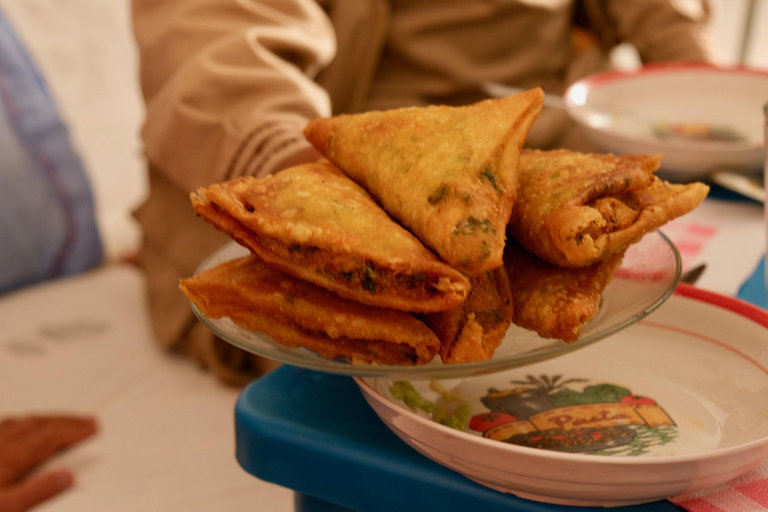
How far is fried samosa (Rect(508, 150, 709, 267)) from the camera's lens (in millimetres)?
356

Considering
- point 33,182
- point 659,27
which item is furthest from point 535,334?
point 659,27

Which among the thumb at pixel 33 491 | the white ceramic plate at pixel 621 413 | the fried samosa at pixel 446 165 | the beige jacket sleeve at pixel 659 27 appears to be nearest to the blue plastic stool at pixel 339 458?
the white ceramic plate at pixel 621 413

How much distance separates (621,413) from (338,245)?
0.20m

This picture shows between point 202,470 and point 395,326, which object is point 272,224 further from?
point 202,470

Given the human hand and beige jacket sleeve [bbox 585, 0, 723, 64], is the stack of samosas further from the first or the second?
beige jacket sleeve [bbox 585, 0, 723, 64]

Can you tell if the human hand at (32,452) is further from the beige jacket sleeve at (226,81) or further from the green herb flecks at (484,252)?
the green herb flecks at (484,252)

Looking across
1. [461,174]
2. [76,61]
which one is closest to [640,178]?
[461,174]

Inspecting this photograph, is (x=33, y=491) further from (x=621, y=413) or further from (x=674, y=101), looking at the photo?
(x=674, y=101)

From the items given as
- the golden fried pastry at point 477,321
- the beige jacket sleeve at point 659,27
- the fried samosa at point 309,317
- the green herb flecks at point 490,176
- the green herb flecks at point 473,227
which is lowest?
the fried samosa at point 309,317

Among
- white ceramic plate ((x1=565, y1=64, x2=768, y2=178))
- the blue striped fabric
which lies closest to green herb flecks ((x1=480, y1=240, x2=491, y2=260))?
white ceramic plate ((x1=565, y1=64, x2=768, y2=178))

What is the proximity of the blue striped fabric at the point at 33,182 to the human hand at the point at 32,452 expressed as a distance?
1.15 feet

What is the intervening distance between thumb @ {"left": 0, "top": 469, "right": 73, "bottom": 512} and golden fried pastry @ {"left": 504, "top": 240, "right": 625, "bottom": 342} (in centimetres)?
61

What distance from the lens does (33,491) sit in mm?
734

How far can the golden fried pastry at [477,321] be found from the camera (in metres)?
0.32
